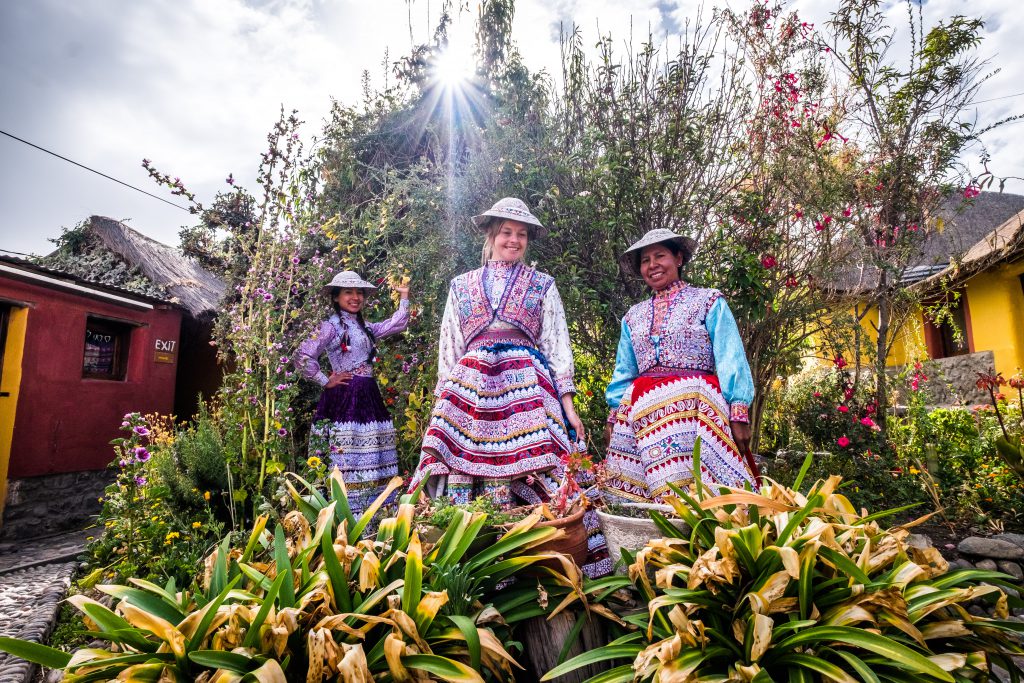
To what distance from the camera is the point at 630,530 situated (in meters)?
1.94

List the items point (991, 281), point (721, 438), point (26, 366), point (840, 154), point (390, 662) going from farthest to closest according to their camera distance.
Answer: point (991, 281) → point (26, 366) → point (840, 154) → point (721, 438) → point (390, 662)

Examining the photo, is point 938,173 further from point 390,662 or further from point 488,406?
point 390,662

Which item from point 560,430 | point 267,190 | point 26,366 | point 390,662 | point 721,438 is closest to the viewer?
point 390,662

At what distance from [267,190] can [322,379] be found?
168cm

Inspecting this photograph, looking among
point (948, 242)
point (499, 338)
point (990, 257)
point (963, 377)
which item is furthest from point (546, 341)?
point (963, 377)

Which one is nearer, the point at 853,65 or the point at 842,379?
the point at 853,65

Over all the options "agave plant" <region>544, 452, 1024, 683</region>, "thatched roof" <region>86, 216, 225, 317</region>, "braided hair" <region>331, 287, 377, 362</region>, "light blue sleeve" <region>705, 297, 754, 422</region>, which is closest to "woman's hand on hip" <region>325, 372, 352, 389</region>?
"braided hair" <region>331, 287, 377, 362</region>

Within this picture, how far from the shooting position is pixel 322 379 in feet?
15.0

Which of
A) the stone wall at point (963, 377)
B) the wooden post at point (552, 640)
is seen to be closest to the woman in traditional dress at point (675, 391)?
the wooden post at point (552, 640)

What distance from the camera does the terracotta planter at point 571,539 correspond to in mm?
1927

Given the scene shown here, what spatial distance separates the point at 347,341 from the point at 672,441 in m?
3.00

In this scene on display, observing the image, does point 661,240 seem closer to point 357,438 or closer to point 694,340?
point 694,340

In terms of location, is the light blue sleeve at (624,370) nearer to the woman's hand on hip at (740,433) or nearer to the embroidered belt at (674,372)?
the embroidered belt at (674,372)

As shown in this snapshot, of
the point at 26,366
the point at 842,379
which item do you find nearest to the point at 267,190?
the point at 26,366
